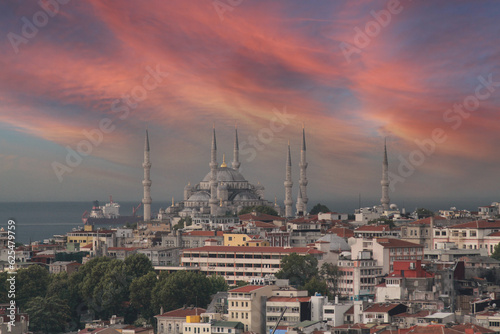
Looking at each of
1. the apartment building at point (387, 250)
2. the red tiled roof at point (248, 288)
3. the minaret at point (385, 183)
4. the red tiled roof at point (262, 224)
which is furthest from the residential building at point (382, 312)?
Answer: the minaret at point (385, 183)

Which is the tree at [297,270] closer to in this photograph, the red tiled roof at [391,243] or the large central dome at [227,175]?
the red tiled roof at [391,243]

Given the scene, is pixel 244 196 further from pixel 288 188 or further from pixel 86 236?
pixel 86 236

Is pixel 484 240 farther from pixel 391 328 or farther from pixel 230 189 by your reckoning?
pixel 230 189

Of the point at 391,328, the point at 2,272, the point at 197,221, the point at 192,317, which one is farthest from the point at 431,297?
the point at 197,221

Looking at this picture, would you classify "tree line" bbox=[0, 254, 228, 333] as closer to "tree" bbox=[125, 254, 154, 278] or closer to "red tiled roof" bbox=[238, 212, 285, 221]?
"tree" bbox=[125, 254, 154, 278]

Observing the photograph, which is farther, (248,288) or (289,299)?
(248,288)

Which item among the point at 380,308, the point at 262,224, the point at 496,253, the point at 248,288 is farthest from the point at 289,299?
the point at 262,224
